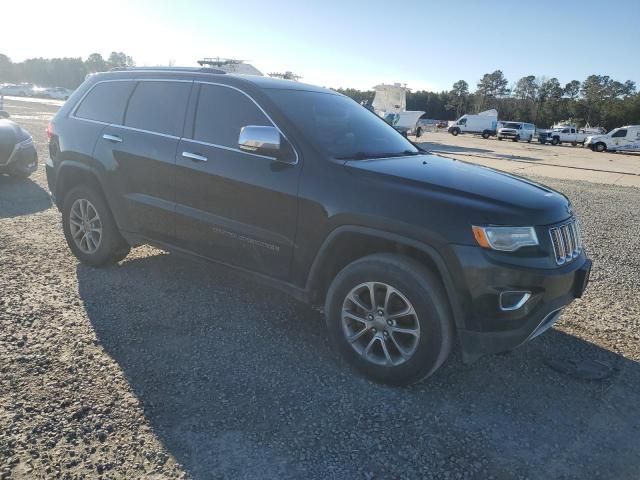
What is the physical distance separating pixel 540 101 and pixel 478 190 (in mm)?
101362

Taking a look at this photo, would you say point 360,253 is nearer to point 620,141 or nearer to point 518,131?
point 620,141

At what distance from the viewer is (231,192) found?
3.56 meters

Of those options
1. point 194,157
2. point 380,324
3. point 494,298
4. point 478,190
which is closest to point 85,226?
point 194,157

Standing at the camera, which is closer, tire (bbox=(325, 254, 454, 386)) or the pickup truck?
tire (bbox=(325, 254, 454, 386))

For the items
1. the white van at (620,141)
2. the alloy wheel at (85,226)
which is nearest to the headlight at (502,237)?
the alloy wheel at (85,226)

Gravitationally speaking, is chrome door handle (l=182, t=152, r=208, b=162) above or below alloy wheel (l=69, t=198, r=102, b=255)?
above

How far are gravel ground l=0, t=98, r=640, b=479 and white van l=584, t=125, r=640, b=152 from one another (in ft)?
129

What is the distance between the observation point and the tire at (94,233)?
453 centimetres

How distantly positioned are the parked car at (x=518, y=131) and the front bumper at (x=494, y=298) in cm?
5115

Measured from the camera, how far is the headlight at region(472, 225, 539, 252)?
2.69 m

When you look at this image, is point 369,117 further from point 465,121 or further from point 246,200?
point 465,121

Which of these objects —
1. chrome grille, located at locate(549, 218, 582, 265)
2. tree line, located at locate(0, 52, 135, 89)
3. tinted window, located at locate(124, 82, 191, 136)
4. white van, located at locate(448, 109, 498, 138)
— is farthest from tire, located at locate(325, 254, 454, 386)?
tree line, located at locate(0, 52, 135, 89)

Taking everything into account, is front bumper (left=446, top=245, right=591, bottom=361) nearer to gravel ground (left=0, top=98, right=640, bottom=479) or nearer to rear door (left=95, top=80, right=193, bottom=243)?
gravel ground (left=0, top=98, right=640, bottom=479)

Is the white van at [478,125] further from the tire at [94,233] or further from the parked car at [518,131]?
the tire at [94,233]
